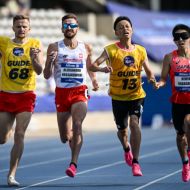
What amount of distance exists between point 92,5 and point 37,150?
65.6 ft

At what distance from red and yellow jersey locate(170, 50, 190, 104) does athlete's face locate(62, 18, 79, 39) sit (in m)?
1.30

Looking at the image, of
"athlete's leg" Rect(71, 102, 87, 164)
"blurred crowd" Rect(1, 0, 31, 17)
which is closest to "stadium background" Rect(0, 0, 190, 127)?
"blurred crowd" Rect(1, 0, 31, 17)

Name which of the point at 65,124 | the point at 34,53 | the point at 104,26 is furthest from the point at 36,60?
the point at 104,26

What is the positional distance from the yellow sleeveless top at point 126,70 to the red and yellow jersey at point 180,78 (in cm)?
→ 52

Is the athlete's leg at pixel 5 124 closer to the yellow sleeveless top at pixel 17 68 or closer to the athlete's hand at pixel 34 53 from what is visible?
the yellow sleeveless top at pixel 17 68

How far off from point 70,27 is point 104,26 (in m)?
25.2

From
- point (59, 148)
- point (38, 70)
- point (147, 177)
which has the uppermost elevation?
point (38, 70)

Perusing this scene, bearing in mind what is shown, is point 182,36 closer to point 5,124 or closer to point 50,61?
point 50,61

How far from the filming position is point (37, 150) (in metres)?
19.5

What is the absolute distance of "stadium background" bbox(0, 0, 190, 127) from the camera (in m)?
28.9

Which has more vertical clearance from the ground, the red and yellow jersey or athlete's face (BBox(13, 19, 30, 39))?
athlete's face (BBox(13, 19, 30, 39))

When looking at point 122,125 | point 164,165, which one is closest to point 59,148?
point 164,165

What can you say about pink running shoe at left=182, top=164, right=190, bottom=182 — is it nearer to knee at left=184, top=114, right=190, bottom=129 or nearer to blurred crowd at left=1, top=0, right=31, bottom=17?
knee at left=184, top=114, right=190, bottom=129

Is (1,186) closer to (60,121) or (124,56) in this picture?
(60,121)
